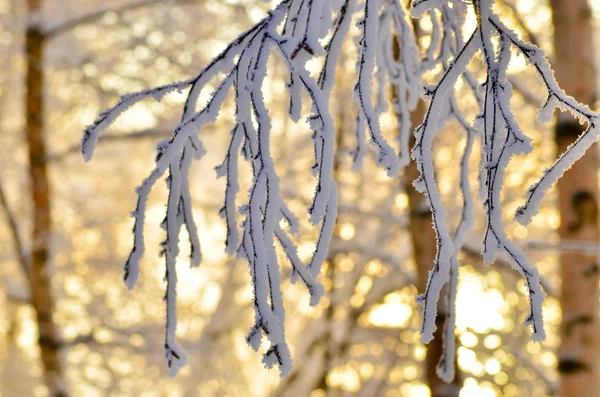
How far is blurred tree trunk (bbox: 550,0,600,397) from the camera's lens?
266 centimetres

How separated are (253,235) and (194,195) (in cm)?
676

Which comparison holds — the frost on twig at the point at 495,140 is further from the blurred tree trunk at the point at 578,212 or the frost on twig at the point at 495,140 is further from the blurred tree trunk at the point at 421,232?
the blurred tree trunk at the point at 578,212

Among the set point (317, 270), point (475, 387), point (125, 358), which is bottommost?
point (317, 270)

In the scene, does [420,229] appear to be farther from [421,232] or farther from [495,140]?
[495,140]

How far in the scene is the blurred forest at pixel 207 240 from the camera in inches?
163

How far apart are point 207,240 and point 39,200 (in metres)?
3.56

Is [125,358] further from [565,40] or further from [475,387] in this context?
[565,40]

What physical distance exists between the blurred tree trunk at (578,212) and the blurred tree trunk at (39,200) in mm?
3206

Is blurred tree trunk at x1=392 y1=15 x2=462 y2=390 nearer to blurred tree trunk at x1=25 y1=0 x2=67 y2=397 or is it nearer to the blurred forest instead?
the blurred forest

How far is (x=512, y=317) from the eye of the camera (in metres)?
5.86

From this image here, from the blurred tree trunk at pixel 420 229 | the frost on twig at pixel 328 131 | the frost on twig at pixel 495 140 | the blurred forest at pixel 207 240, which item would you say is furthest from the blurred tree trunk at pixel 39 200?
the frost on twig at pixel 495 140

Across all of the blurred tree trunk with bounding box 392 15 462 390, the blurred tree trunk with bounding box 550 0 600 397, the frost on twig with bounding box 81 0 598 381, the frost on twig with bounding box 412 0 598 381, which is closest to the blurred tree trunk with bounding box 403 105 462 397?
the blurred tree trunk with bounding box 392 15 462 390

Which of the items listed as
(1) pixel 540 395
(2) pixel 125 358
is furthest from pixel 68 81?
(1) pixel 540 395

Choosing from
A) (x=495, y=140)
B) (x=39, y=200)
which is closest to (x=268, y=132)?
(x=495, y=140)
